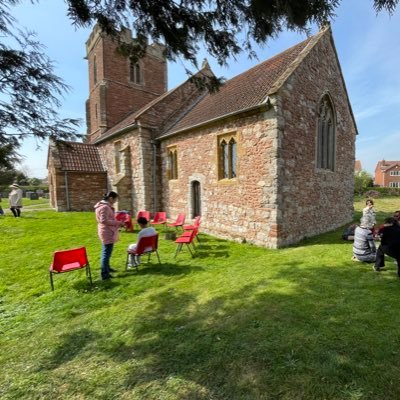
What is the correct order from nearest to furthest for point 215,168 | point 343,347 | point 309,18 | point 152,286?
point 309,18, point 343,347, point 152,286, point 215,168

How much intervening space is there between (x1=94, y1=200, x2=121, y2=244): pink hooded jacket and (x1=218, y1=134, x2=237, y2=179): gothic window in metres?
5.87

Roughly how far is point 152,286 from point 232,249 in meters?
3.72

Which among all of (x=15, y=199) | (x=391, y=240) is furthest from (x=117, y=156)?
(x=391, y=240)

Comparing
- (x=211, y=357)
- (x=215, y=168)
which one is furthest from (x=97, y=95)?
(x=211, y=357)

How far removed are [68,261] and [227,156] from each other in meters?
7.13

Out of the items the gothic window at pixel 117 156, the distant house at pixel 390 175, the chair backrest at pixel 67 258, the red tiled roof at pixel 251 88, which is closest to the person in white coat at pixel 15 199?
the gothic window at pixel 117 156

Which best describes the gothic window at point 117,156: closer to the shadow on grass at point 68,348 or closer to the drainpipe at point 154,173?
the drainpipe at point 154,173

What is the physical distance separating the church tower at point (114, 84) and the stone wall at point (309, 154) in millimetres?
14627

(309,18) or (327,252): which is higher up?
(309,18)

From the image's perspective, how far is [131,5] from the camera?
2.99 meters

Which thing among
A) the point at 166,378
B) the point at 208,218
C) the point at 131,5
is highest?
the point at 131,5

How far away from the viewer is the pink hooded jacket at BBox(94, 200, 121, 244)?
5766 mm

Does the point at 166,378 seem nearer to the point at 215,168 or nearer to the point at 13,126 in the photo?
the point at 13,126

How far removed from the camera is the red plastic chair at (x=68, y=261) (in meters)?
5.51
